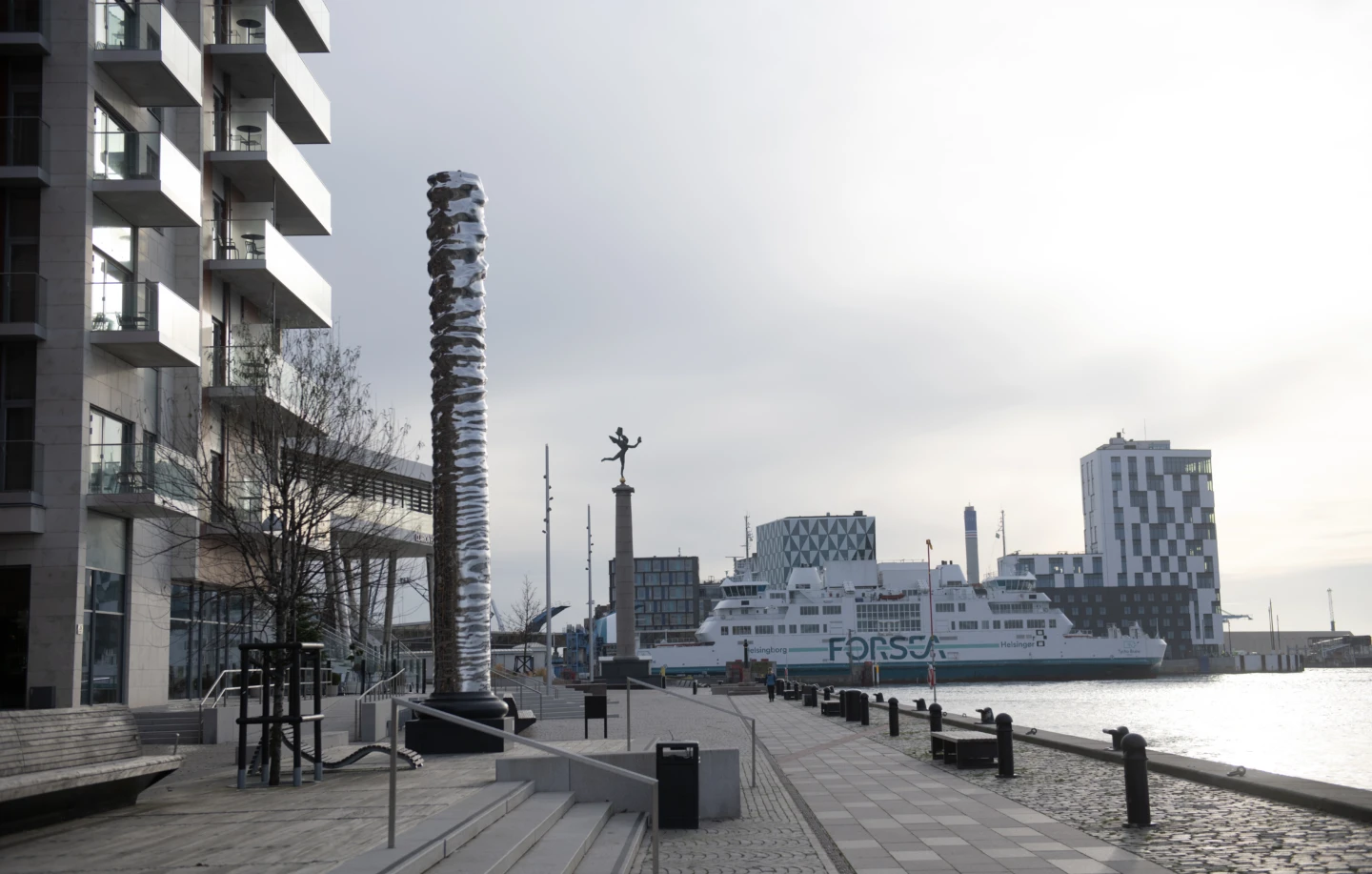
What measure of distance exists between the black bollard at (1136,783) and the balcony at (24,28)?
843 inches

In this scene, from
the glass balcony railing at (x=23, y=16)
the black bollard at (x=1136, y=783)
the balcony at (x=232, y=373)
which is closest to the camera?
the black bollard at (x=1136, y=783)

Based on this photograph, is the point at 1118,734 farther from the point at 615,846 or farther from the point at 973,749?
the point at 615,846

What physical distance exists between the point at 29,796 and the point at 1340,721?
5108 cm

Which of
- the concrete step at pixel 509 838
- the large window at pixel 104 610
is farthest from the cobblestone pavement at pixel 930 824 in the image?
the large window at pixel 104 610

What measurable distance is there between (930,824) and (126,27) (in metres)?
Result: 21.0

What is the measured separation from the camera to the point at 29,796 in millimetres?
9016

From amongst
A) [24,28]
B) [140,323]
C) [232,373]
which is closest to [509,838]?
[140,323]

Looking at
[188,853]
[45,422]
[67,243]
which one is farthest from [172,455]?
[188,853]

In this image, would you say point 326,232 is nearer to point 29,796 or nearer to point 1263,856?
point 29,796

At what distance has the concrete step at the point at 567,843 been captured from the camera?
8555mm

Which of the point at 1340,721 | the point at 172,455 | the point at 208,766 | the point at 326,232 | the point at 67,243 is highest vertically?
the point at 326,232

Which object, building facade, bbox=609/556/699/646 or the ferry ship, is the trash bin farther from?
building facade, bbox=609/556/699/646

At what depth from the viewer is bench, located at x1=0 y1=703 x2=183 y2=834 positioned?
909cm

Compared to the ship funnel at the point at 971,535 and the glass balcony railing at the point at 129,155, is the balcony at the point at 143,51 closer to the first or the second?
the glass balcony railing at the point at 129,155
